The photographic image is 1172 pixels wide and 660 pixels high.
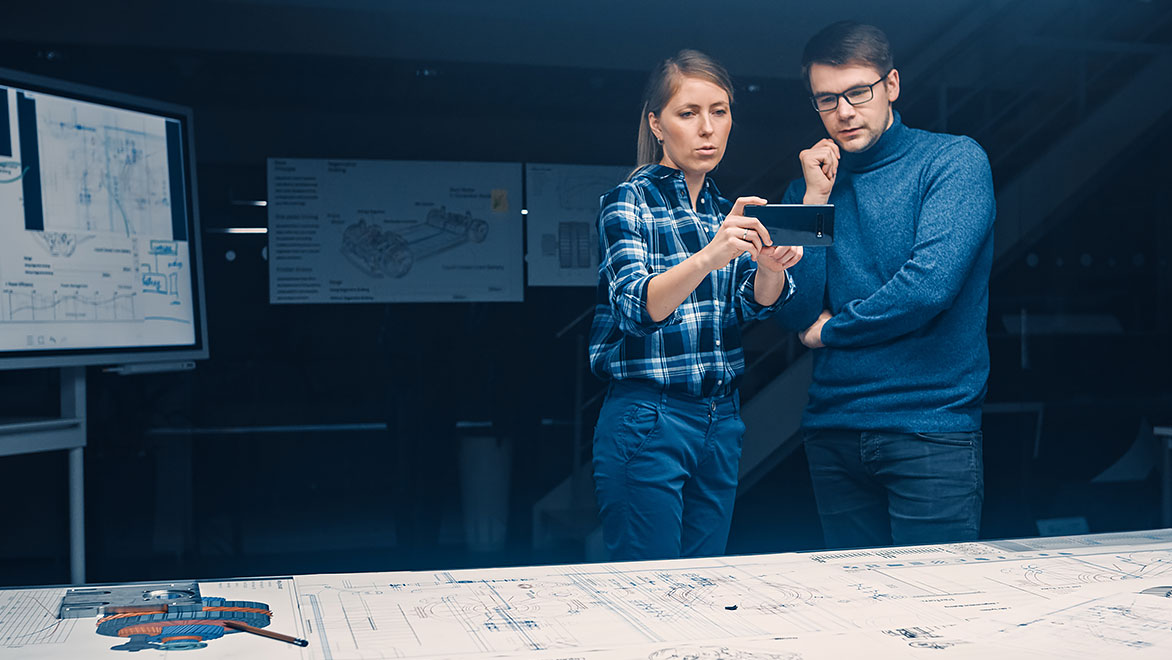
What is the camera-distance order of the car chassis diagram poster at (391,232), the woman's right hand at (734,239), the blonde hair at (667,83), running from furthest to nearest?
the car chassis diagram poster at (391,232) → the blonde hair at (667,83) → the woman's right hand at (734,239)

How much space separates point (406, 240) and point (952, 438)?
10.9 ft

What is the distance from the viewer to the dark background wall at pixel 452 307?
416cm

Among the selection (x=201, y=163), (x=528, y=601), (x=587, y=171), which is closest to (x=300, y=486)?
(x=201, y=163)

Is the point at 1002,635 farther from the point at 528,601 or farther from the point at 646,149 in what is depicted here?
the point at 646,149

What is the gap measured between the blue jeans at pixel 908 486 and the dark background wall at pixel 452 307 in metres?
2.07

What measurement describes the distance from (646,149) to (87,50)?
3292 mm

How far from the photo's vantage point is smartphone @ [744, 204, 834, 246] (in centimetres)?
154

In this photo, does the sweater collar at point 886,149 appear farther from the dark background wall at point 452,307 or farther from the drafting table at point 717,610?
the dark background wall at point 452,307

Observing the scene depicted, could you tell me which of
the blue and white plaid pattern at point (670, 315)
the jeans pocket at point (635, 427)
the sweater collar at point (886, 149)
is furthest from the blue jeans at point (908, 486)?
the sweater collar at point (886, 149)

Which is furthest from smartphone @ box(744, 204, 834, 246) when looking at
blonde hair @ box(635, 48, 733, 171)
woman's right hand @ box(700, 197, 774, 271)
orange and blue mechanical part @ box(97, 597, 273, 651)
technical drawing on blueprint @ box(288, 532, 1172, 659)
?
orange and blue mechanical part @ box(97, 597, 273, 651)

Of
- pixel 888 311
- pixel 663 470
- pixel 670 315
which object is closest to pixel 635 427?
pixel 663 470

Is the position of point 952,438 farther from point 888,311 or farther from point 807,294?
point 807,294

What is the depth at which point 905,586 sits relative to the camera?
1193 mm

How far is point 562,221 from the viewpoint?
4.84m
